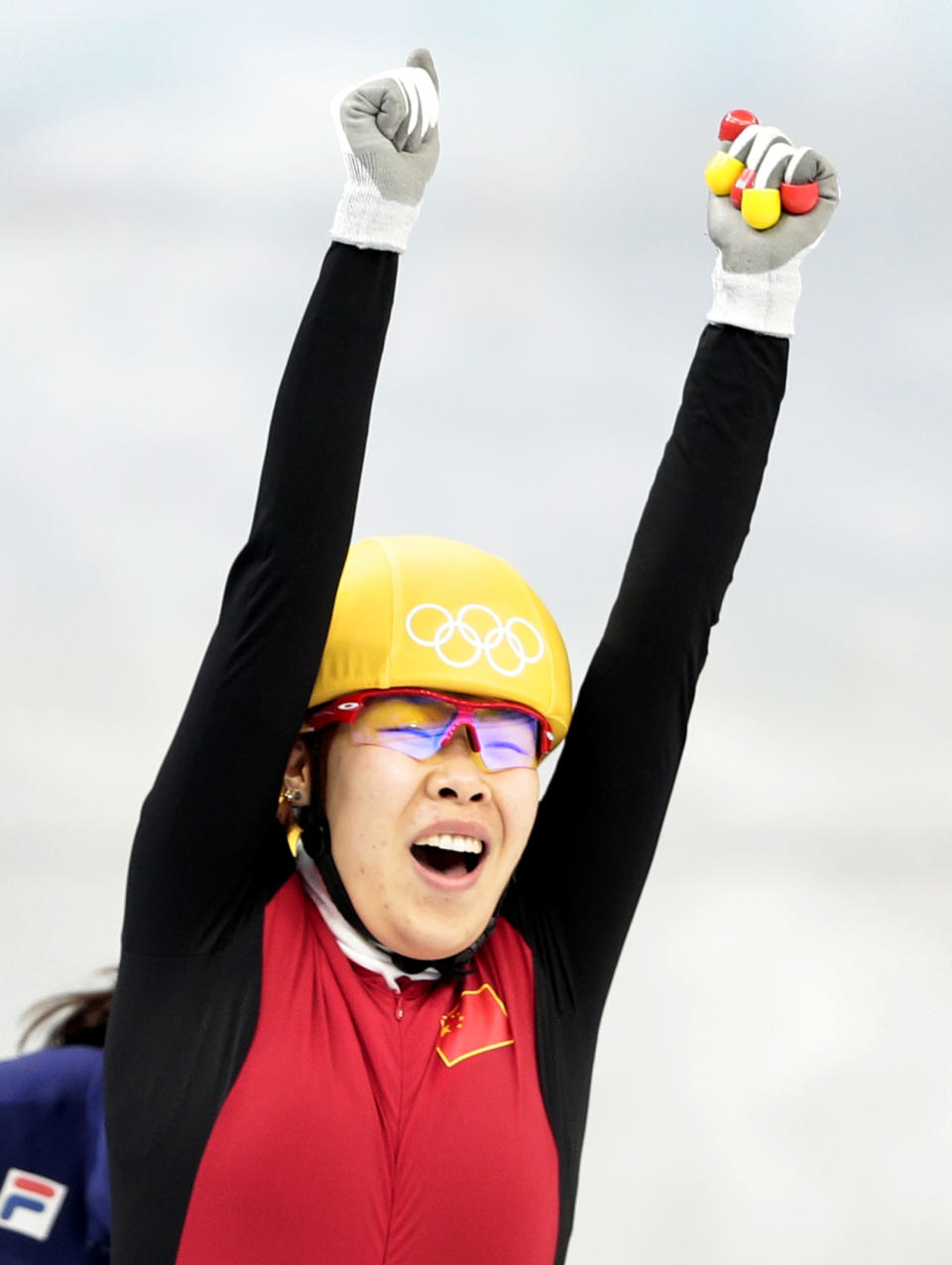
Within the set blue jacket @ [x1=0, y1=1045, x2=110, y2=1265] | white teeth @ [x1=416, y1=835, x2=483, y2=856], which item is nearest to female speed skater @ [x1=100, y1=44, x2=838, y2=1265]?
white teeth @ [x1=416, y1=835, x2=483, y2=856]

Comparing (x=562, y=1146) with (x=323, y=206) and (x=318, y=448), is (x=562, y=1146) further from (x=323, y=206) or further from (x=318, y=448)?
(x=323, y=206)

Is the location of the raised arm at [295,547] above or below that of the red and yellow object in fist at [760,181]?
below

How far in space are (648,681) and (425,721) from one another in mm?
227

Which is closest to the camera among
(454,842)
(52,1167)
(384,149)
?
(384,149)

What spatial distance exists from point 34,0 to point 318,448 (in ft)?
5.46

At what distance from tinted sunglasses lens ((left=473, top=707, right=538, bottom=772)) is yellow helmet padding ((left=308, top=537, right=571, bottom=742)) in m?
0.02

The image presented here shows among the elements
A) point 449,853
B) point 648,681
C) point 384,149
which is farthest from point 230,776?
point 384,149

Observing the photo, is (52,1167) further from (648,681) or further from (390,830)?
(648,681)

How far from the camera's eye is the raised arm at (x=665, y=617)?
1866 millimetres

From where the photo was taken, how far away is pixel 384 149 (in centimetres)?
167

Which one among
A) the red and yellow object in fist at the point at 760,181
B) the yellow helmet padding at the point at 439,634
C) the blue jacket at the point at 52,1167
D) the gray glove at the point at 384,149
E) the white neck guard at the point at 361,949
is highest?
the red and yellow object in fist at the point at 760,181

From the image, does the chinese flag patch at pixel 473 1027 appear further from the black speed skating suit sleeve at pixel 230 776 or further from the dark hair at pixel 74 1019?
the dark hair at pixel 74 1019

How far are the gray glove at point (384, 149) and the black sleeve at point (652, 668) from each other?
363 mm

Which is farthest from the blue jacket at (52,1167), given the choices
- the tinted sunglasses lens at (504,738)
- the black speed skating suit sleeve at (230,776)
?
the tinted sunglasses lens at (504,738)
